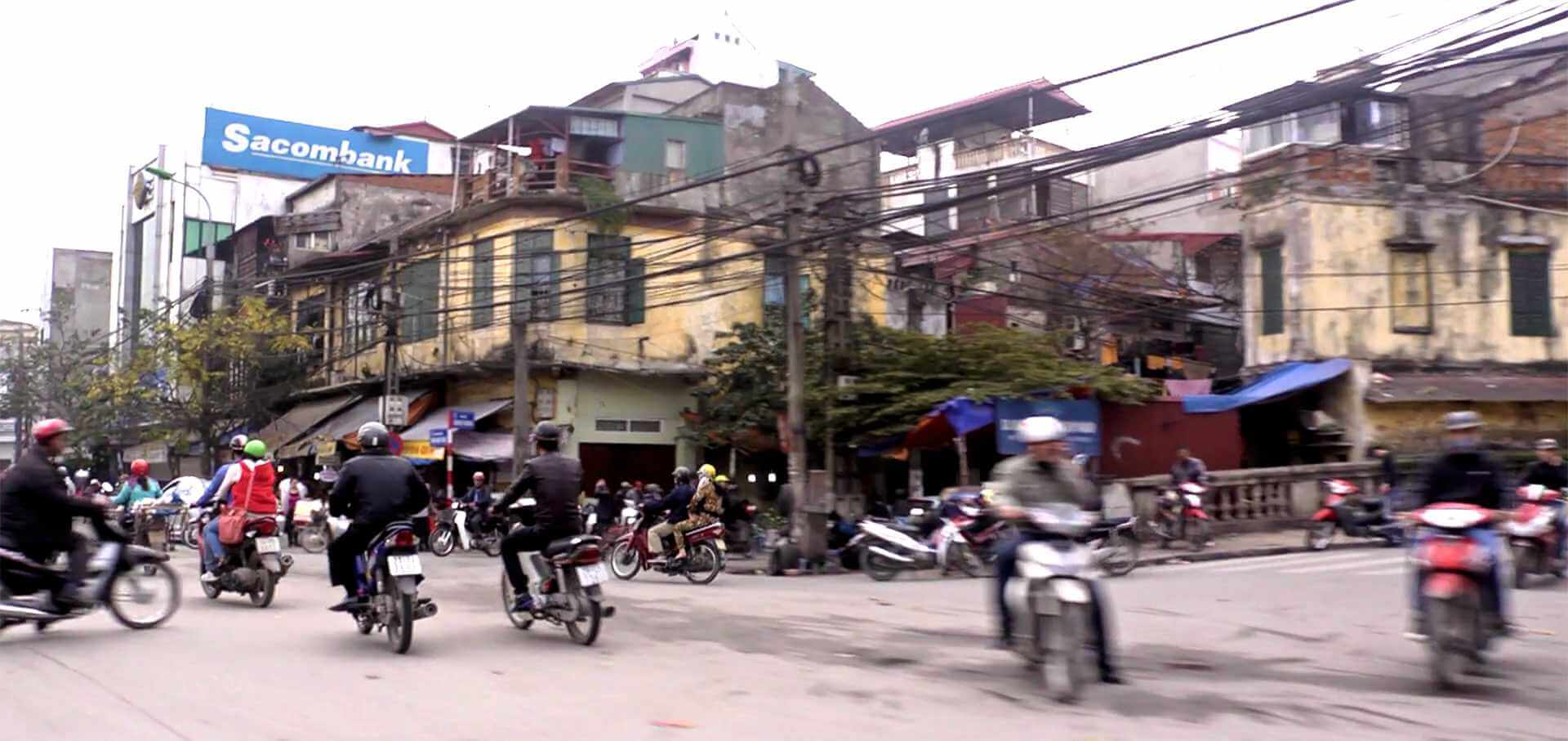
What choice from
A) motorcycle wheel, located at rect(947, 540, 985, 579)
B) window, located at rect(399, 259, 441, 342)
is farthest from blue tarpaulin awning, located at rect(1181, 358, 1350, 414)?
window, located at rect(399, 259, 441, 342)

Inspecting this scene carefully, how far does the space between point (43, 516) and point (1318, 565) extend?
1360cm

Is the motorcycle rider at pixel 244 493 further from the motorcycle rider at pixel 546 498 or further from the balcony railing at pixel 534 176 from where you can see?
the balcony railing at pixel 534 176

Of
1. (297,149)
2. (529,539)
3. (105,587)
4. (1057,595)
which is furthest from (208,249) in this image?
(1057,595)

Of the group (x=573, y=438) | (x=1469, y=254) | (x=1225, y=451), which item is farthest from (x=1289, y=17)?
(x=573, y=438)

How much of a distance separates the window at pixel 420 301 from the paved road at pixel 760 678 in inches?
822

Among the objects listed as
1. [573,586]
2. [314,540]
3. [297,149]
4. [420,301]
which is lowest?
[314,540]

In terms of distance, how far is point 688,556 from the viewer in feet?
54.3

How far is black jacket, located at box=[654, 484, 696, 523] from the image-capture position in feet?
55.1

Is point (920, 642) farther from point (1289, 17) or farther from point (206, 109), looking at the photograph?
point (206, 109)

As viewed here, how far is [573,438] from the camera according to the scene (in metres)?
30.4

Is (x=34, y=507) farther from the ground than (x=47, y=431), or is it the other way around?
(x=47, y=431)

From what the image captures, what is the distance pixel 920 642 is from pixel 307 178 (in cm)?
4569

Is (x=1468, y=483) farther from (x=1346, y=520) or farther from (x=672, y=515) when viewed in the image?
(x=1346, y=520)

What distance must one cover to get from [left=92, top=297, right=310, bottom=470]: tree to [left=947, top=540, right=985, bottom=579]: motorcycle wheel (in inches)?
931
